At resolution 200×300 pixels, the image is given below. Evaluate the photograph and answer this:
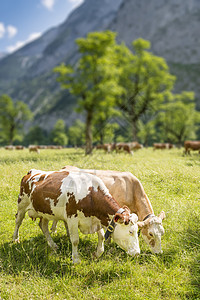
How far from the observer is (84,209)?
5.01 m

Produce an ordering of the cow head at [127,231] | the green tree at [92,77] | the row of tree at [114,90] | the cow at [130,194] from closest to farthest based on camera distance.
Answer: the cow head at [127,231] < the cow at [130,194] < the row of tree at [114,90] < the green tree at [92,77]

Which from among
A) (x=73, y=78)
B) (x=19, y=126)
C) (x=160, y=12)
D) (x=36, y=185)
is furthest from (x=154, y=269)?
(x=160, y=12)

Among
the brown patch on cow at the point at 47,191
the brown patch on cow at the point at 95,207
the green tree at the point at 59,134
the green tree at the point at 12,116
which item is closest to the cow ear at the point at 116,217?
the brown patch on cow at the point at 95,207

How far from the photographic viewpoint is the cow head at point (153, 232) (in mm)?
5148

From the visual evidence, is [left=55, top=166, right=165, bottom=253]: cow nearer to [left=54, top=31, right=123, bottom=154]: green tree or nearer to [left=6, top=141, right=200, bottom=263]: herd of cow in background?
[left=6, top=141, right=200, bottom=263]: herd of cow in background

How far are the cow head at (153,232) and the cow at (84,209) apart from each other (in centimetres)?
66

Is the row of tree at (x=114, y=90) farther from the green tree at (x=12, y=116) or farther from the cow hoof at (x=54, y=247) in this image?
the cow hoof at (x=54, y=247)

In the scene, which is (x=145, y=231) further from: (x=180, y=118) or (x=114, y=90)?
(x=180, y=118)

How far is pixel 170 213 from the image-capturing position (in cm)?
702

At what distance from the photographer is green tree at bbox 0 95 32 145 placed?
5075cm

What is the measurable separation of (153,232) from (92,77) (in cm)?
2111

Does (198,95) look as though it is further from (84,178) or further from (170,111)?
(84,178)

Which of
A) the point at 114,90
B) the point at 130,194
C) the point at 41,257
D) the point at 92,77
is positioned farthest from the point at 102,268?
the point at 92,77

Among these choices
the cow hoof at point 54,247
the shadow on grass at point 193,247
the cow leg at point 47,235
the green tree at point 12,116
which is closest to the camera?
the shadow on grass at point 193,247
